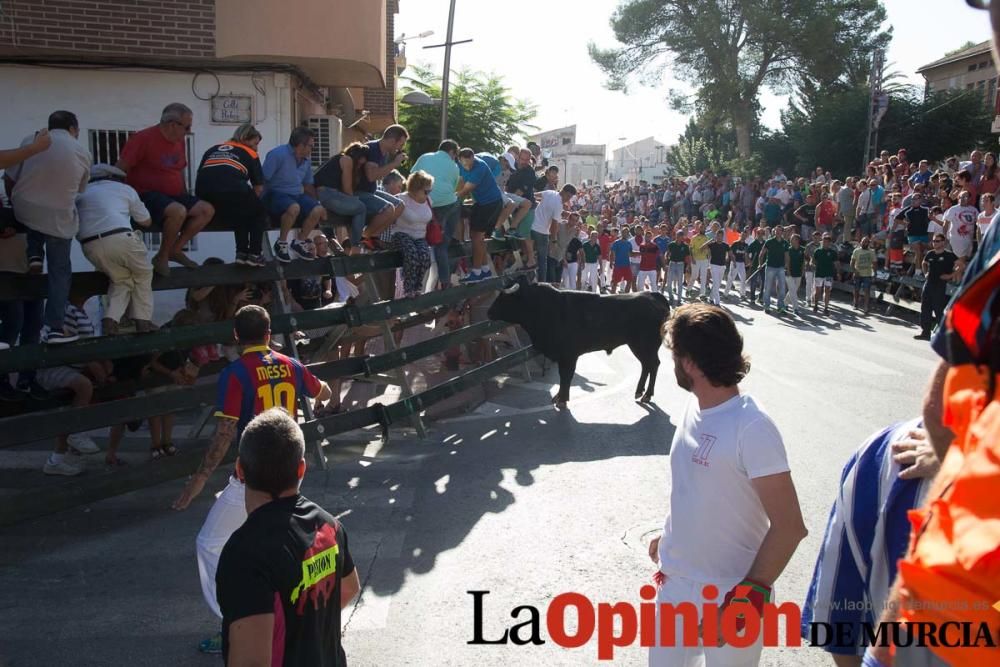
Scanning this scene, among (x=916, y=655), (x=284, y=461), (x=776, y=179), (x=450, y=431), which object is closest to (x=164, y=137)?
(x=450, y=431)

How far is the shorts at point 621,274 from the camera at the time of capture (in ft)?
78.7

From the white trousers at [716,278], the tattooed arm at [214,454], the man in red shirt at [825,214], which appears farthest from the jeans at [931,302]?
the tattooed arm at [214,454]

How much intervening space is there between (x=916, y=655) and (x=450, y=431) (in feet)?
25.1

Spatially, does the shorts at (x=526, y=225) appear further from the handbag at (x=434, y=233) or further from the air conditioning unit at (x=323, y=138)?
the air conditioning unit at (x=323, y=138)

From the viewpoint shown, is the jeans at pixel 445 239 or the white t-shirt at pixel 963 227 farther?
the white t-shirt at pixel 963 227

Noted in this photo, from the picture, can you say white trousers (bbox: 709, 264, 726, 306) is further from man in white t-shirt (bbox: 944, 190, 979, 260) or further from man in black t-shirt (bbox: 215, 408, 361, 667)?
man in black t-shirt (bbox: 215, 408, 361, 667)

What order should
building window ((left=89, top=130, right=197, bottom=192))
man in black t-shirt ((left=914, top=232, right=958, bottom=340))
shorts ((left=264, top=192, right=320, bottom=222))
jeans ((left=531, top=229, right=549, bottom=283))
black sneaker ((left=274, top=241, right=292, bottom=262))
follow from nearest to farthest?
black sneaker ((left=274, top=241, right=292, bottom=262)) → shorts ((left=264, top=192, right=320, bottom=222)) → building window ((left=89, top=130, right=197, bottom=192)) → jeans ((left=531, top=229, right=549, bottom=283)) → man in black t-shirt ((left=914, top=232, right=958, bottom=340))

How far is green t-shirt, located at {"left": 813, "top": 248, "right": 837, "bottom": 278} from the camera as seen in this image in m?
22.3

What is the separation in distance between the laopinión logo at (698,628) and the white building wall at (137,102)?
8986 millimetres

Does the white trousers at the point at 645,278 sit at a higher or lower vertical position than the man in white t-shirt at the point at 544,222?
lower

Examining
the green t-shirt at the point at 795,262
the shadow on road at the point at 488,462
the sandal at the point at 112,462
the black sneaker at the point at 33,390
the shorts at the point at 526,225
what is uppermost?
the shorts at the point at 526,225

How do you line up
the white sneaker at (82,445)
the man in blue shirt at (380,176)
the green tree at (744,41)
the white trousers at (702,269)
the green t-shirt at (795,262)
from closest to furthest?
the white sneaker at (82,445)
the man in blue shirt at (380,176)
the green t-shirt at (795,262)
the white trousers at (702,269)
the green tree at (744,41)

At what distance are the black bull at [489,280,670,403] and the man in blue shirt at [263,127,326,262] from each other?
293cm

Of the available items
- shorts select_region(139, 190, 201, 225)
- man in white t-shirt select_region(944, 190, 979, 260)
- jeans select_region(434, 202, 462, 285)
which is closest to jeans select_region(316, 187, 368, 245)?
jeans select_region(434, 202, 462, 285)
